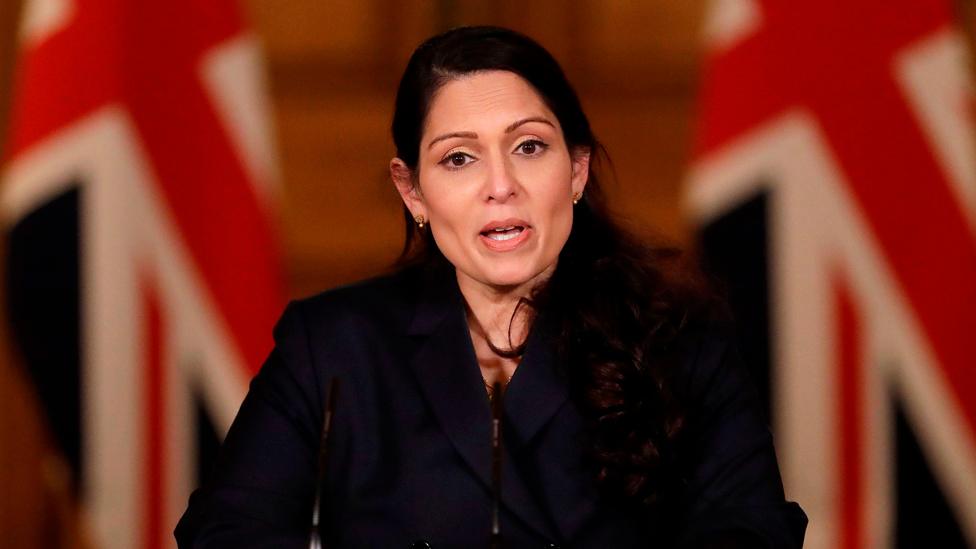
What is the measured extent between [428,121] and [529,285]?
0.28 m

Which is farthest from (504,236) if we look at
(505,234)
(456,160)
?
(456,160)

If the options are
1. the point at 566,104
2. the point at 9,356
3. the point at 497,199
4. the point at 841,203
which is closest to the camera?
the point at 497,199

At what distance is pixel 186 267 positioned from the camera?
3.11 meters

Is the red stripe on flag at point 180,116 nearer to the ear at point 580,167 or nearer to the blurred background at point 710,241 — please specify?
the blurred background at point 710,241

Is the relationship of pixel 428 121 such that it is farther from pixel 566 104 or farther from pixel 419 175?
pixel 566 104

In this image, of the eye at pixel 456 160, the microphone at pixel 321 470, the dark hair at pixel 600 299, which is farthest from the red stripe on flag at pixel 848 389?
the microphone at pixel 321 470

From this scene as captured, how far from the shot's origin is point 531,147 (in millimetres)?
1803

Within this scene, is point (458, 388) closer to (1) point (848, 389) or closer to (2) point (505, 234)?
(2) point (505, 234)

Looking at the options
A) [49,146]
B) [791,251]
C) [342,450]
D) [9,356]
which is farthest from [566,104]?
[9,356]

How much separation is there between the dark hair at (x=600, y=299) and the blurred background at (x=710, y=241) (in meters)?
1.13

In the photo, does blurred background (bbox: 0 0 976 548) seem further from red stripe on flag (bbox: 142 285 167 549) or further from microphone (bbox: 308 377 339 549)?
microphone (bbox: 308 377 339 549)

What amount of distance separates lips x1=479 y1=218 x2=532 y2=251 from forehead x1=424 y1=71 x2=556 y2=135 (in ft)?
0.44

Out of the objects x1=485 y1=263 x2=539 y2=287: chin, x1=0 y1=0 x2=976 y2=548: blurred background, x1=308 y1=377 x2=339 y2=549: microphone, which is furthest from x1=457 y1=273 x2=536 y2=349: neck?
x1=0 y1=0 x2=976 y2=548: blurred background

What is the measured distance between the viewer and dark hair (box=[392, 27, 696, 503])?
1.73m
